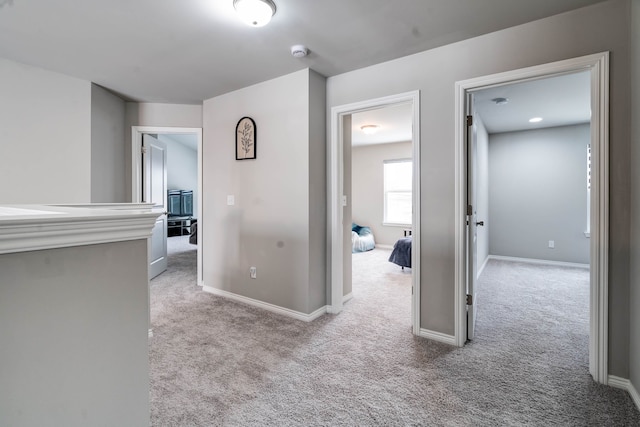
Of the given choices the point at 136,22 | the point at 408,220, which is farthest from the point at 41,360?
the point at 408,220

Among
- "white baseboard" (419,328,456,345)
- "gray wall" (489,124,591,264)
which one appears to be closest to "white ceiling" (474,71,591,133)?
"gray wall" (489,124,591,264)

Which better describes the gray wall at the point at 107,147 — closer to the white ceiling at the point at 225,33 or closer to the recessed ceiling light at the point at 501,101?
the white ceiling at the point at 225,33

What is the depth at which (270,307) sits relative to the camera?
3.17m

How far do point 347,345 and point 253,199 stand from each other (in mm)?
1749

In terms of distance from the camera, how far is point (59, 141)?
304 centimetres

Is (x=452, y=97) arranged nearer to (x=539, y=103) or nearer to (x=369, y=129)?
(x=539, y=103)

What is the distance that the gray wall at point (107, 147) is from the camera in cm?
329

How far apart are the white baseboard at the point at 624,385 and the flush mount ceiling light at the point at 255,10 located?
310 cm

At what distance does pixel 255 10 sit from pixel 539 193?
5.59 m

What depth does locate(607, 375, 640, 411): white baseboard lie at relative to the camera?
5.73ft

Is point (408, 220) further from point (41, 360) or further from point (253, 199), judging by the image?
point (41, 360)

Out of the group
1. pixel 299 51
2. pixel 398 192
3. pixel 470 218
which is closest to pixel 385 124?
pixel 398 192

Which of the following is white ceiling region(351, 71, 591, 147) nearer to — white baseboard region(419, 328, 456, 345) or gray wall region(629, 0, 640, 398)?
gray wall region(629, 0, 640, 398)

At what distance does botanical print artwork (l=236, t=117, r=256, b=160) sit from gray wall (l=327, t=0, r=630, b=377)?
0.90 m
